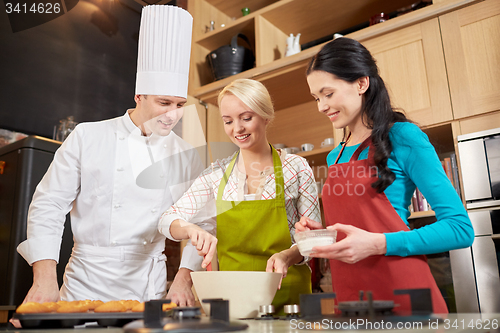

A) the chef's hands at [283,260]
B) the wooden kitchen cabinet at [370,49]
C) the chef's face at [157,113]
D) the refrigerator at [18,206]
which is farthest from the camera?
the refrigerator at [18,206]

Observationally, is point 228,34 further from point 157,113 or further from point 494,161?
point 494,161

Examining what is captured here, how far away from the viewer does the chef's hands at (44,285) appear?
1126 millimetres

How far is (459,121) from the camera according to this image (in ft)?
5.97

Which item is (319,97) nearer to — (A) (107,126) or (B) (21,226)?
(A) (107,126)

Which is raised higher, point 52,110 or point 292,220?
point 52,110

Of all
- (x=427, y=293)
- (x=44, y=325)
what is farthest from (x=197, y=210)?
(x=427, y=293)

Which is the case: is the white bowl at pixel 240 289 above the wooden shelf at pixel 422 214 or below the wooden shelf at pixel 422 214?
below

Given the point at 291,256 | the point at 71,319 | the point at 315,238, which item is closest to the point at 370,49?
the point at 291,256

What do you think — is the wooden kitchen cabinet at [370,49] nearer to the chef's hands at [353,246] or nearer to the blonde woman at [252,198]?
the blonde woman at [252,198]

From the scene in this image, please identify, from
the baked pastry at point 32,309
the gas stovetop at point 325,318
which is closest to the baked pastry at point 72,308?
the baked pastry at point 32,309

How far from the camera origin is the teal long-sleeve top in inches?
35.5

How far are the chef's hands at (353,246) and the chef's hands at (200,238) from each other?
0.31m

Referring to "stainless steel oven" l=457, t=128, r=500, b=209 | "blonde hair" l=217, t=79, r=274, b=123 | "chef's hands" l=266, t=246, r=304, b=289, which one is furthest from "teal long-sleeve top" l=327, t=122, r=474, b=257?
"stainless steel oven" l=457, t=128, r=500, b=209

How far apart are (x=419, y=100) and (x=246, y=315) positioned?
1.51 m
